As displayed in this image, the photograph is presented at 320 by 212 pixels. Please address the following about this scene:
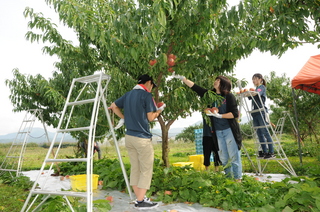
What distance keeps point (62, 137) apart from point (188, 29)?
2.40 m

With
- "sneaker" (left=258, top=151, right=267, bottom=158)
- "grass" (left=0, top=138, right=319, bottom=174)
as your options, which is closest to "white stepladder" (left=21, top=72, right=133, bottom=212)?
"grass" (left=0, top=138, right=319, bottom=174)

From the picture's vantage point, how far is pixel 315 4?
14.3 ft

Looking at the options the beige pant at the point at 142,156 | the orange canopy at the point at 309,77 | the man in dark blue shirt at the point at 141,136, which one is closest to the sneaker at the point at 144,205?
the man in dark blue shirt at the point at 141,136

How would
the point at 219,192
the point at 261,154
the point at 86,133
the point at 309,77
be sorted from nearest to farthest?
the point at 86,133
the point at 219,192
the point at 261,154
the point at 309,77

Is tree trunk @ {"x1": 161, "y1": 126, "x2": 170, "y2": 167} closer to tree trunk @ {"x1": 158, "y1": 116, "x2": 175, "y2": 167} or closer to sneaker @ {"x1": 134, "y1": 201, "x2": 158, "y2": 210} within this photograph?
tree trunk @ {"x1": 158, "y1": 116, "x2": 175, "y2": 167}

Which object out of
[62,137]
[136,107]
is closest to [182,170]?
[136,107]

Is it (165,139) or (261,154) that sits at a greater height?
(165,139)

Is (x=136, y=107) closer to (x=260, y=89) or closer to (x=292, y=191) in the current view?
(x=292, y=191)

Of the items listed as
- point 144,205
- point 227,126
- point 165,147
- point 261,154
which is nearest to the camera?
point 144,205

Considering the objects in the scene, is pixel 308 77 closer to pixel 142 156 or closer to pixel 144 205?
pixel 142 156

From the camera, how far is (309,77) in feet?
20.5

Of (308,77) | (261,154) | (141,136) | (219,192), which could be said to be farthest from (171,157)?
(141,136)

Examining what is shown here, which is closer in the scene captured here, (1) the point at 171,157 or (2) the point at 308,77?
(2) the point at 308,77

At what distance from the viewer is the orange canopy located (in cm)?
619
